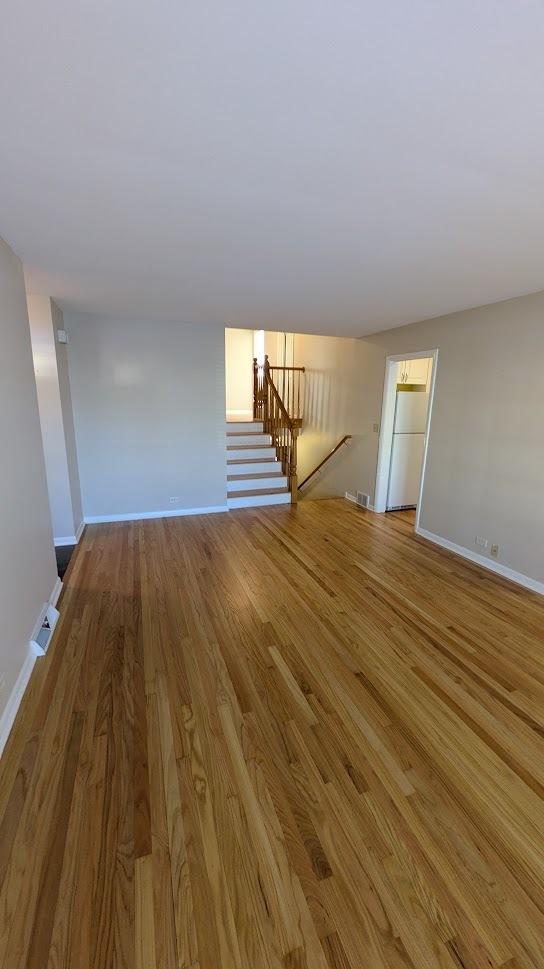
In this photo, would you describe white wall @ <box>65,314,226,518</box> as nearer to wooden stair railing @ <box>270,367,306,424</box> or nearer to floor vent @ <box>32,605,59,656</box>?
floor vent @ <box>32,605,59,656</box>

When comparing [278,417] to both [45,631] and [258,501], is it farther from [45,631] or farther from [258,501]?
[45,631]

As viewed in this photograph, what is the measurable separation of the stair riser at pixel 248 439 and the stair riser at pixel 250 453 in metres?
0.18

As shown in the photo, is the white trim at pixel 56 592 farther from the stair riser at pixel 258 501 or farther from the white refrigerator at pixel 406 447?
the white refrigerator at pixel 406 447

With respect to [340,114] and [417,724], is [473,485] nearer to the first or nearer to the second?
[417,724]

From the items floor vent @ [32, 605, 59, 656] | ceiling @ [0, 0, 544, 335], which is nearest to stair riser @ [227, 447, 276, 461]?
ceiling @ [0, 0, 544, 335]

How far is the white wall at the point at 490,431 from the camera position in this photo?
3258mm

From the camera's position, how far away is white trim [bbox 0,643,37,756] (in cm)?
177

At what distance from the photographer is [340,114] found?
1220mm

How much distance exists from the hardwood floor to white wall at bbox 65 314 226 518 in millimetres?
2073

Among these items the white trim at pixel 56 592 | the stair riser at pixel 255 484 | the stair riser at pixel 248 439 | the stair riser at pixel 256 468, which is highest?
the stair riser at pixel 248 439

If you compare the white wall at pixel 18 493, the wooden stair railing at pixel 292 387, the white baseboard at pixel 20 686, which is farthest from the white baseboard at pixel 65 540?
the wooden stair railing at pixel 292 387

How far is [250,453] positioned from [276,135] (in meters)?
4.73

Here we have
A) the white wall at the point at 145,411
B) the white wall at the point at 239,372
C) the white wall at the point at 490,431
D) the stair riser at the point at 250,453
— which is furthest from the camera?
the white wall at the point at 239,372

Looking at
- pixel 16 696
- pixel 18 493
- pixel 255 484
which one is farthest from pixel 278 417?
pixel 16 696
